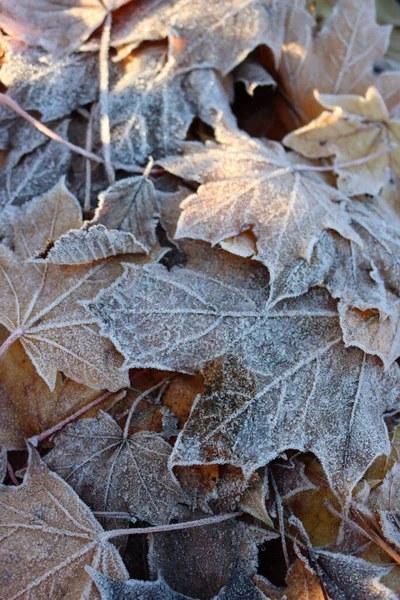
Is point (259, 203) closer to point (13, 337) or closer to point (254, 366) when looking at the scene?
point (254, 366)

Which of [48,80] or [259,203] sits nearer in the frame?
[259,203]

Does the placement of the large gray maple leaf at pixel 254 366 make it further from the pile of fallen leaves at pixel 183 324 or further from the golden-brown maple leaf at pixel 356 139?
the golden-brown maple leaf at pixel 356 139

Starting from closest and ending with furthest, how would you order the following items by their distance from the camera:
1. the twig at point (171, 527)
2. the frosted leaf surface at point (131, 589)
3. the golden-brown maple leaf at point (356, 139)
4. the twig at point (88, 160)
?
the frosted leaf surface at point (131, 589), the twig at point (171, 527), the twig at point (88, 160), the golden-brown maple leaf at point (356, 139)

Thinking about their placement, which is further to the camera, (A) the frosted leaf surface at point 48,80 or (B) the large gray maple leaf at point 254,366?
(A) the frosted leaf surface at point 48,80

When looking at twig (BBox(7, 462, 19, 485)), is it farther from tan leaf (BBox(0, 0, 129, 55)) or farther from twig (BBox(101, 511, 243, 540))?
tan leaf (BBox(0, 0, 129, 55))

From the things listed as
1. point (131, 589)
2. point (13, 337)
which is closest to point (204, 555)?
point (131, 589)

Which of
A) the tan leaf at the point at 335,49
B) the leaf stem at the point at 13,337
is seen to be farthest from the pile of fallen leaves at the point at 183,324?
the tan leaf at the point at 335,49
